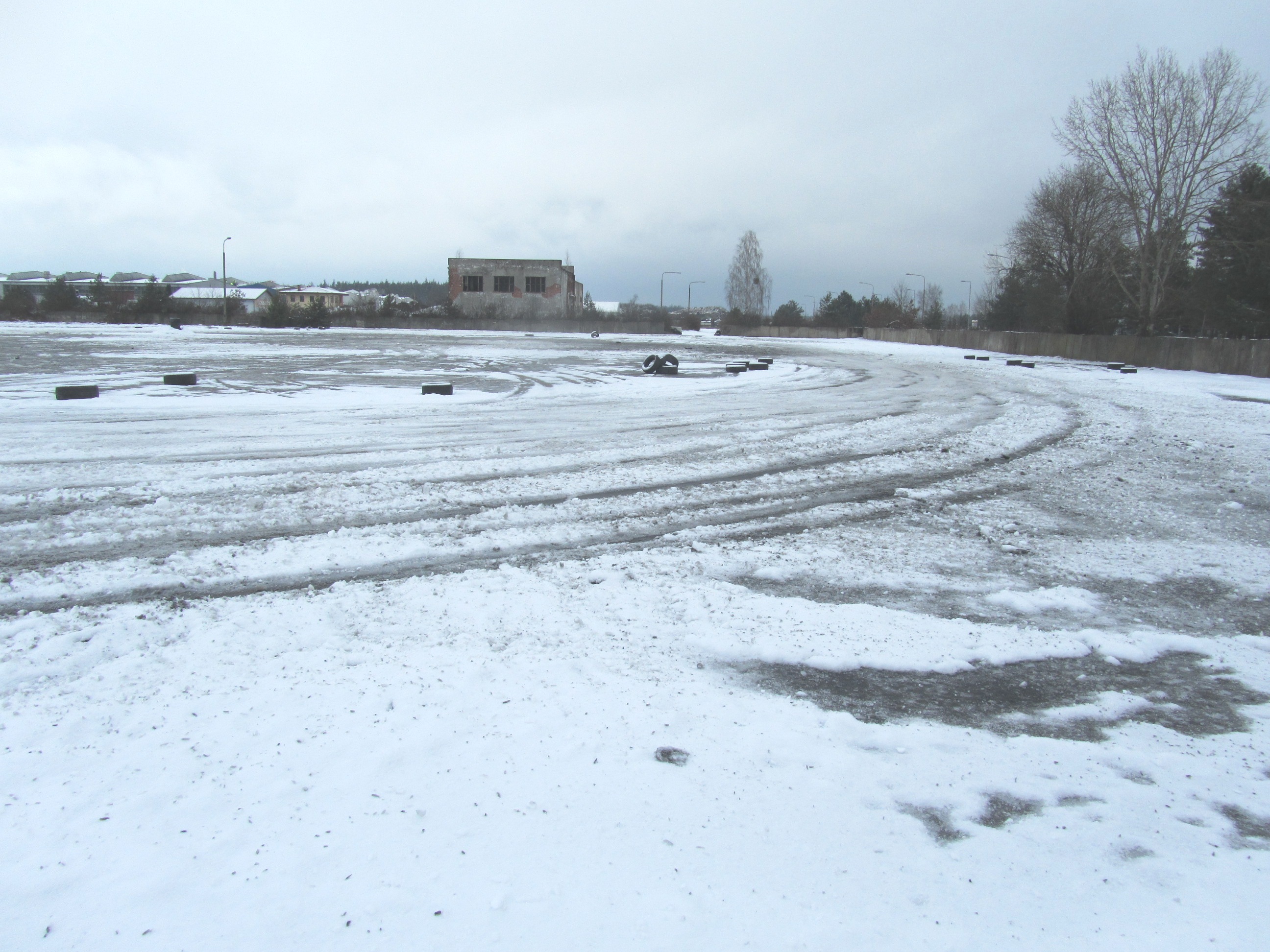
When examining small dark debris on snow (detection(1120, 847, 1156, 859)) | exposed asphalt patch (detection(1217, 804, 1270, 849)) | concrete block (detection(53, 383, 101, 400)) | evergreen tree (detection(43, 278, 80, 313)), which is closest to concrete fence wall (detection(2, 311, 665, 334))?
evergreen tree (detection(43, 278, 80, 313))

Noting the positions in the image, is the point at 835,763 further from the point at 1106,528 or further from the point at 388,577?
the point at 1106,528

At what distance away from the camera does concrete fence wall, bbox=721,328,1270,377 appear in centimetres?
2716

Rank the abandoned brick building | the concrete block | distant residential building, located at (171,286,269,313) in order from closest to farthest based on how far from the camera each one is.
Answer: the concrete block < the abandoned brick building < distant residential building, located at (171,286,269,313)

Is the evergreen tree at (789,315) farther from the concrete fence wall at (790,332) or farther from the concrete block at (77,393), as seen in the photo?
the concrete block at (77,393)

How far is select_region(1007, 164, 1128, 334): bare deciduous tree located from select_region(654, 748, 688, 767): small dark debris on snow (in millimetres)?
50979

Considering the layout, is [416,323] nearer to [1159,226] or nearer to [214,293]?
[1159,226]

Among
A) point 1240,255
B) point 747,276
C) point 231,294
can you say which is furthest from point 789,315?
point 231,294

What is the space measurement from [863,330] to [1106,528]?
3208 inches

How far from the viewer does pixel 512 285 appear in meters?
82.4

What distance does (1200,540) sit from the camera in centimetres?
648

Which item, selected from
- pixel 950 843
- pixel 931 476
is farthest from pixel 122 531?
pixel 931 476

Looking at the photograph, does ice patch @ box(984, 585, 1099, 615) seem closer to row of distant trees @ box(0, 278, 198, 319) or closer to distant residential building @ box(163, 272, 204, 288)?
row of distant trees @ box(0, 278, 198, 319)

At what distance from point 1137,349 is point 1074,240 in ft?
74.7

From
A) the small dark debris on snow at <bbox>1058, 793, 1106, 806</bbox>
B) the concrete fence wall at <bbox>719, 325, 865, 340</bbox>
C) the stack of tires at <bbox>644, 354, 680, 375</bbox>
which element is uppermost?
the concrete fence wall at <bbox>719, 325, 865, 340</bbox>
